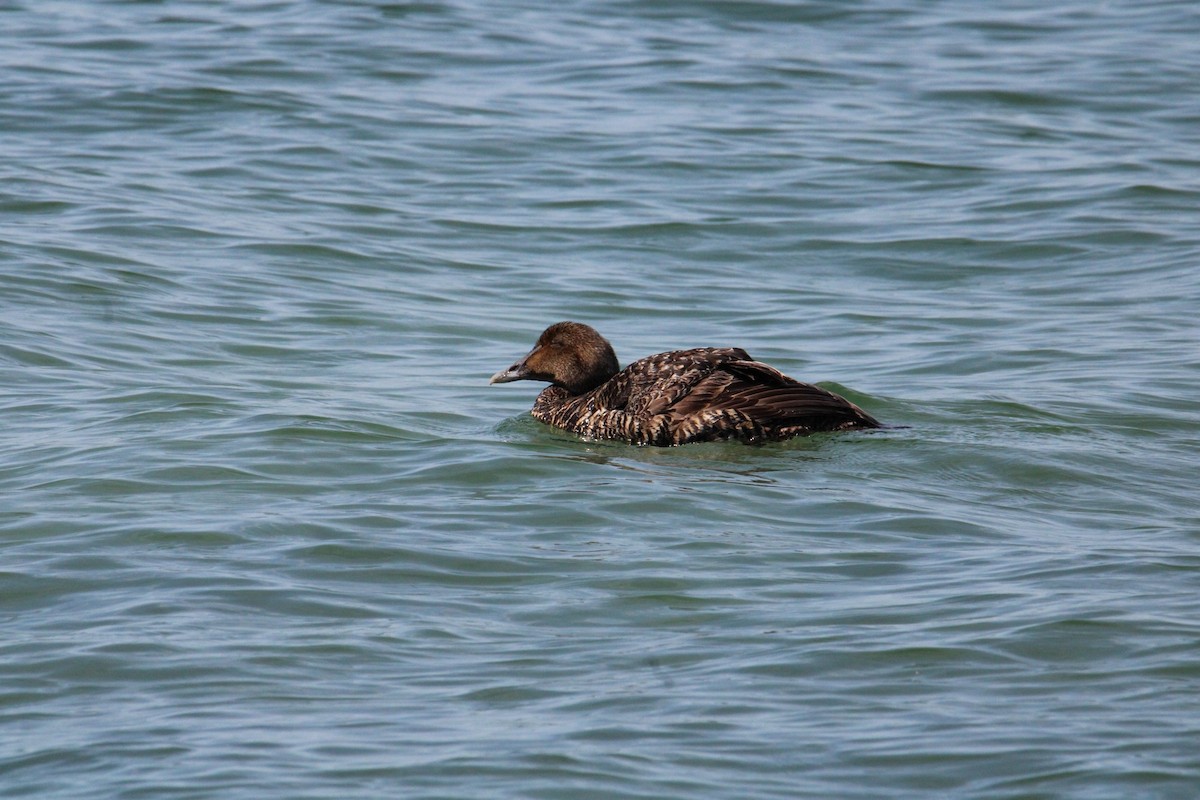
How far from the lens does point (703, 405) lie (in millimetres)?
8430

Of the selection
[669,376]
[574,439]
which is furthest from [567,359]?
[669,376]

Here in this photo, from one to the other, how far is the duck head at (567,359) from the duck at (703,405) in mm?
184

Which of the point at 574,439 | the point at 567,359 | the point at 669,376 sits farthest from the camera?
the point at 567,359

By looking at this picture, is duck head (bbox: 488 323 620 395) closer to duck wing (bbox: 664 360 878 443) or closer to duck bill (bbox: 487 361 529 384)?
duck bill (bbox: 487 361 529 384)

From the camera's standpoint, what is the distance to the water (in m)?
4.83

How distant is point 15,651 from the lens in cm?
537

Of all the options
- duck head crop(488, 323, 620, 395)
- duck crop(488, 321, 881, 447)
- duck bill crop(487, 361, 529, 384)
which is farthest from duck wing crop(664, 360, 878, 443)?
duck bill crop(487, 361, 529, 384)

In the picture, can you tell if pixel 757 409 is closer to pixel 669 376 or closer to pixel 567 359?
pixel 669 376

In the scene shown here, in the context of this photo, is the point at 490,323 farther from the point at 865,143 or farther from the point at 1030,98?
the point at 1030,98

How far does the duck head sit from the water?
14.1 inches

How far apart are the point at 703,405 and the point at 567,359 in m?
1.21

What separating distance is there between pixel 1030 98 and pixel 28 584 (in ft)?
48.6

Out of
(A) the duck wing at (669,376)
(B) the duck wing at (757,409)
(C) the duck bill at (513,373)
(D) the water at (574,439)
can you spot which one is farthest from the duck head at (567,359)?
(B) the duck wing at (757,409)

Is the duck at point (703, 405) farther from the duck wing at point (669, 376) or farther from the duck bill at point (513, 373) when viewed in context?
the duck bill at point (513, 373)
